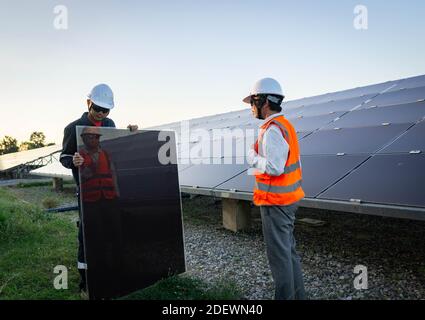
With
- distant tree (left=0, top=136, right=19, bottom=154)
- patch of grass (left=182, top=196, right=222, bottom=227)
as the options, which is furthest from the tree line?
patch of grass (left=182, top=196, right=222, bottom=227)

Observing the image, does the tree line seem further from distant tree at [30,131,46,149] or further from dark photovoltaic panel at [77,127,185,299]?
dark photovoltaic panel at [77,127,185,299]

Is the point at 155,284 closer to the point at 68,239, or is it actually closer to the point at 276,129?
the point at 276,129

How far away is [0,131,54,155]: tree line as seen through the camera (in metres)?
83.0

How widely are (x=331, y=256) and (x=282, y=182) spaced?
256 centimetres

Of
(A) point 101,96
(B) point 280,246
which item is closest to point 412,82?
(B) point 280,246

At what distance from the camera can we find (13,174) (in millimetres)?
30391

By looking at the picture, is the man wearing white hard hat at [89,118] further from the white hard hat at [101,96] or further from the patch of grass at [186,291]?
the patch of grass at [186,291]

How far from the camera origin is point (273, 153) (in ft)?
10.1

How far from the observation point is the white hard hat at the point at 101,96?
12.3 ft

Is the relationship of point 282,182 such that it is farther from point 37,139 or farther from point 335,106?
point 37,139

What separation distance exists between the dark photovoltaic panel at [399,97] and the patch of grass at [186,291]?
20.5 ft

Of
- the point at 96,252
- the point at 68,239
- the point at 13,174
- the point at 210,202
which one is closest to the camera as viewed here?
the point at 96,252
